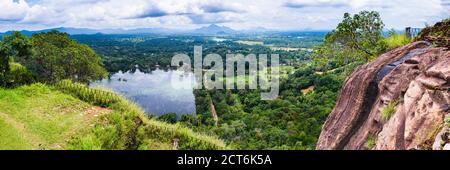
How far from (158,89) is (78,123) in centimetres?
5133

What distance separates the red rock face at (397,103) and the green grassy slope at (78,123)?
14.4 ft

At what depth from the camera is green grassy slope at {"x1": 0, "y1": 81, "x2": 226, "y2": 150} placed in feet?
33.1

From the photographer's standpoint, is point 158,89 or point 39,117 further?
point 158,89

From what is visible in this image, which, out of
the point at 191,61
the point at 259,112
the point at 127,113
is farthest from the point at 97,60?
the point at 191,61

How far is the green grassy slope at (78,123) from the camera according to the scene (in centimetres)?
1008

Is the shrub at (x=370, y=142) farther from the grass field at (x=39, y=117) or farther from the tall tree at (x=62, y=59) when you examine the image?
the tall tree at (x=62, y=59)

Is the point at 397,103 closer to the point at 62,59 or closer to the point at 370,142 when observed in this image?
the point at 370,142

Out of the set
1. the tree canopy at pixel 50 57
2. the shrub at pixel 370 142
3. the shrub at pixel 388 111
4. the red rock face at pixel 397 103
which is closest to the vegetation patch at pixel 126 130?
the tree canopy at pixel 50 57

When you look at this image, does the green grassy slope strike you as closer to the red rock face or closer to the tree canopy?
the tree canopy

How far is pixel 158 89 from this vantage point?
204 feet

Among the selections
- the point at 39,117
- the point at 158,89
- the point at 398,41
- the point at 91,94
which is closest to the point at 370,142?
the point at 398,41

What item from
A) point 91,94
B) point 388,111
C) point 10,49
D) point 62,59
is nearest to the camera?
point 388,111

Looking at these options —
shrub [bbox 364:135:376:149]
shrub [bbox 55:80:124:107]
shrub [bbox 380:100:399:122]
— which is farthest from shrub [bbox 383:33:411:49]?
shrub [bbox 55:80:124:107]

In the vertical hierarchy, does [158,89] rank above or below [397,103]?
below
